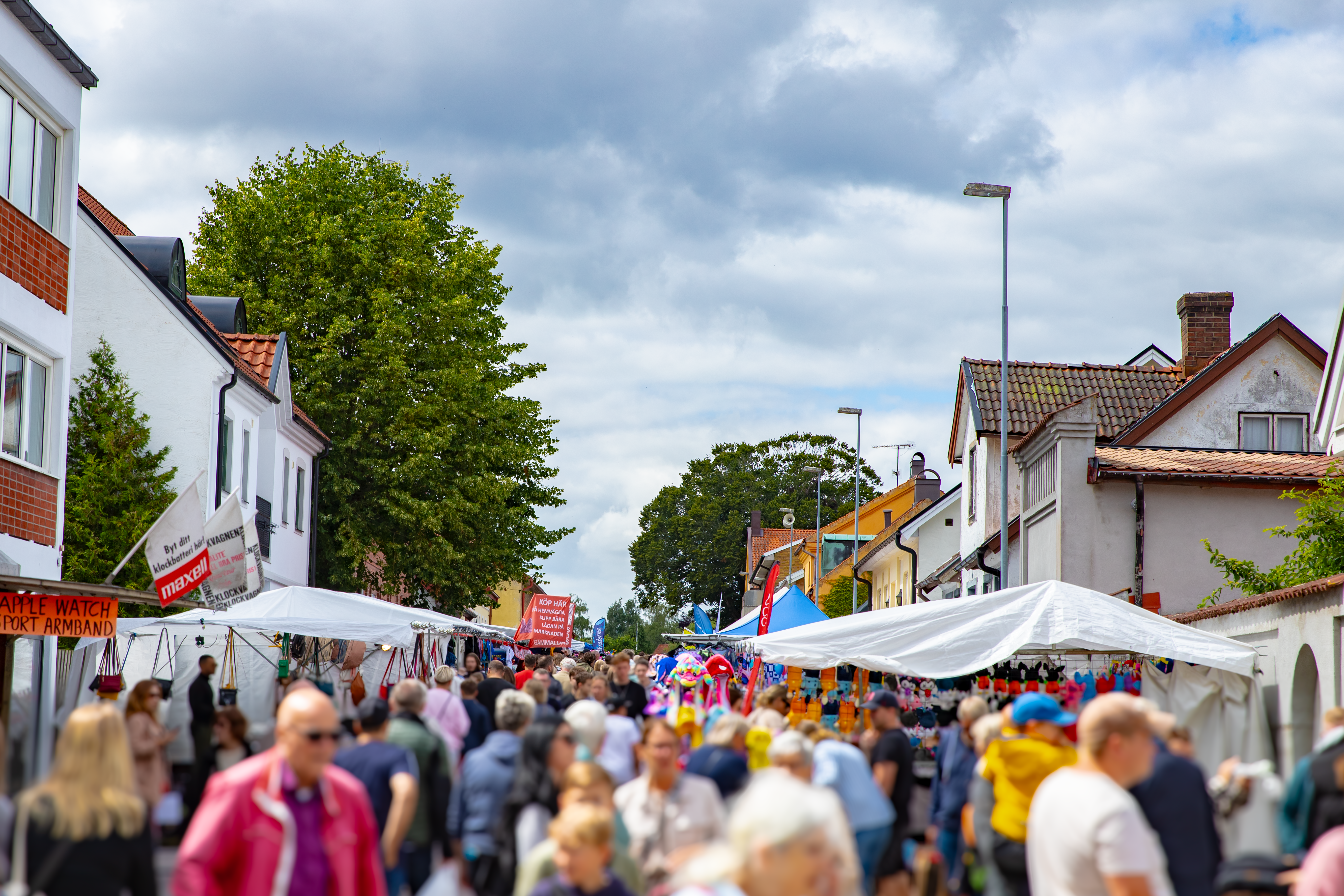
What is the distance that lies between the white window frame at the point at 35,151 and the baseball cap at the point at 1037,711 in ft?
42.5

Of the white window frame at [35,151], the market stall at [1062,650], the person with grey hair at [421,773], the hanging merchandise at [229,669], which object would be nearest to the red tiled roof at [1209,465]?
the market stall at [1062,650]

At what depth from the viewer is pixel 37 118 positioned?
57.3 ft

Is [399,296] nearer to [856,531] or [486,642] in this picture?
Result: [486,642]

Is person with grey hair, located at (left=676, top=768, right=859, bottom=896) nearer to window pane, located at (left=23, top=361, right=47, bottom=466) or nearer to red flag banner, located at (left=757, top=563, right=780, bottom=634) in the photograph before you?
window pane, located at (left=23, top=361, right=47, bottom=466)

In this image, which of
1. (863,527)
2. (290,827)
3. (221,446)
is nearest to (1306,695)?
(290,827)

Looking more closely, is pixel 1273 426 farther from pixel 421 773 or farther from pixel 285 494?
pixel 421 773

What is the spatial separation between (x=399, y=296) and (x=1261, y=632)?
69.3 feet

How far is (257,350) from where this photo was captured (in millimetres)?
30875

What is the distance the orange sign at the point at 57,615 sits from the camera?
45.6 ft

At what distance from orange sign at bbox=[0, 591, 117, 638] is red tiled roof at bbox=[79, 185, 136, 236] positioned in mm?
12409

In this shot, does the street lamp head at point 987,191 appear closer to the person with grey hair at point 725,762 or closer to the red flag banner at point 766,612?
the red flag banner at point 766,612

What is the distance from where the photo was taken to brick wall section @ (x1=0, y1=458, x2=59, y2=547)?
1630cm

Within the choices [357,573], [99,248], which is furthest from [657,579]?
[99,248]

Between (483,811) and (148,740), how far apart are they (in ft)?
8.17
